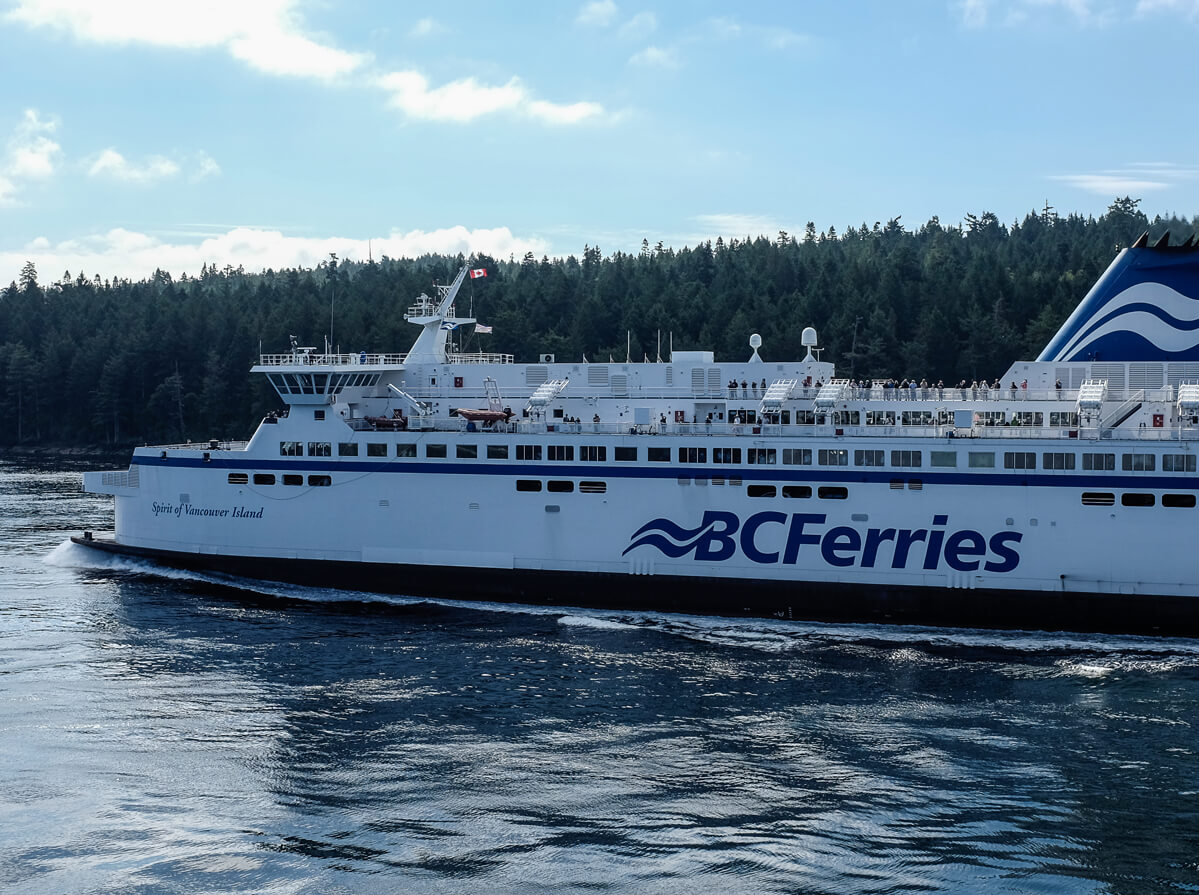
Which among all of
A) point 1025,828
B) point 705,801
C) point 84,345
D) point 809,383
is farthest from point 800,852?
point 84,345

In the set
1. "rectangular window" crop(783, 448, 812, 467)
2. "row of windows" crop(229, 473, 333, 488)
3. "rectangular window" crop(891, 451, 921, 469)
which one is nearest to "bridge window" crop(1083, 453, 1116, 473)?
"rectangular window" crop(891, 451, 921, 469)

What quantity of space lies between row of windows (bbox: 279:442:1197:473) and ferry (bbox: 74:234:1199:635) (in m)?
0.06

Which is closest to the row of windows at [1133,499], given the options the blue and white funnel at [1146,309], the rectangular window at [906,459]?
the rectangular window at [906,459]

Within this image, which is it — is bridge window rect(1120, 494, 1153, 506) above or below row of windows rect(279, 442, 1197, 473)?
below

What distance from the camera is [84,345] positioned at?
378 ft

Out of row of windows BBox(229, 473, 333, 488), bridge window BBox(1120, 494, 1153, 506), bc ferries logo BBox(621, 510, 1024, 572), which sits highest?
row of windows BBox(229, 473, 333, 488)

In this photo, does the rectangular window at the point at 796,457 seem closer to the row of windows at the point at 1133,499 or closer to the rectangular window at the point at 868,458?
the rectangular window at the point at 868,458

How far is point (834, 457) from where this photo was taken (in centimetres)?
3244

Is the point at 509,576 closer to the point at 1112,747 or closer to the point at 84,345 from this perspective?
the point at 1112,747

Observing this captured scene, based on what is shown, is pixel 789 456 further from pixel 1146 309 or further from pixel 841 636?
pixel 1146 309

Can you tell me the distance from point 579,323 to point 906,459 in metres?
68.9

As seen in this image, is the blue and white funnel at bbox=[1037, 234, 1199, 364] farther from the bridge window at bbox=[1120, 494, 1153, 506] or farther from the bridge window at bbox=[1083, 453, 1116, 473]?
the bridge window at bbox=[1120, 494, 1153, 506]

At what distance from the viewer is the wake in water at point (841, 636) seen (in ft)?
94.0

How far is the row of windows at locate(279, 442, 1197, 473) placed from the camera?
100 feet
